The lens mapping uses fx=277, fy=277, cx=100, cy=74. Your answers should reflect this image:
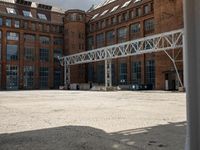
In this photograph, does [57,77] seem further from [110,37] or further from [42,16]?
[110,37]

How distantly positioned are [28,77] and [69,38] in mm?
13657

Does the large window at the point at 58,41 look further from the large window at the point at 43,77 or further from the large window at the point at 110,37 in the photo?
the large window at the point at 110,37

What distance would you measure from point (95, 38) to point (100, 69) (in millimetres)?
8596

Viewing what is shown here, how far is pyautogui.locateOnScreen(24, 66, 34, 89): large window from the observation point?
2477 inches

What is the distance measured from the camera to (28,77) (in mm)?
63500

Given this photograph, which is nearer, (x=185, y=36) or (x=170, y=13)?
(x=185, y=36)

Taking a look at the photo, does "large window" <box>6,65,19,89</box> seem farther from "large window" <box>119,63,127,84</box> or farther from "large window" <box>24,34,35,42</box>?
"large window" <box>119,63,127,84</box>

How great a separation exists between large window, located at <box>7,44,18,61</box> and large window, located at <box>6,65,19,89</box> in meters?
2.05

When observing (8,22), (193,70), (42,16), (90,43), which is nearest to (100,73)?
(90,43)

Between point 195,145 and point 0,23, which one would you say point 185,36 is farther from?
point 0,23

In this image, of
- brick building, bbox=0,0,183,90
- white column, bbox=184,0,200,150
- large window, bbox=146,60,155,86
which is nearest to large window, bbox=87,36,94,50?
brick building, bbox=0,0,183,90

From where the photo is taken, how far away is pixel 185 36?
2.96 m

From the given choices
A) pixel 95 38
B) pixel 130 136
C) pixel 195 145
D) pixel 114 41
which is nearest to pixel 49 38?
pixel 95 38

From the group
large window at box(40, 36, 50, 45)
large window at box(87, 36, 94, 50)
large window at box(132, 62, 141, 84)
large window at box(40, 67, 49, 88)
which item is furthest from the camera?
large window at box(87, 36, 94, 50)
